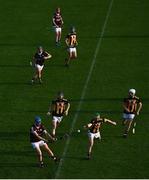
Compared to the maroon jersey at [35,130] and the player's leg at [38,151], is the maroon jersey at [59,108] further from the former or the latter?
the player's leg at [38,151]

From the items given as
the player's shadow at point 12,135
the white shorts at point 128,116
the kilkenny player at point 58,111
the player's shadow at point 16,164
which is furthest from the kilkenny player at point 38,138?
the white shorts at point 128,116

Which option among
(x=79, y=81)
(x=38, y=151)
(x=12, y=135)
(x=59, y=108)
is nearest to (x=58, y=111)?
(x=59, y=108)

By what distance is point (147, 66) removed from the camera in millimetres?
28062

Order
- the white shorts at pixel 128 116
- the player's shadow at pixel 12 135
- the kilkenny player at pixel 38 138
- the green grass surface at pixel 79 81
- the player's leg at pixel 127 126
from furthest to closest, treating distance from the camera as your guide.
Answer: the player's shadow at pixel 12 135 < the player's leg at pixel 127 126 < the white shorts at pixel 128 116 < the green grass surface at pixel 79 81 < the kilkenny player at pixel 38 138

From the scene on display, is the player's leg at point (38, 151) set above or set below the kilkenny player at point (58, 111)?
below

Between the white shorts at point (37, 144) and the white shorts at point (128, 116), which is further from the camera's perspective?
the white shorts at point (128, 116)

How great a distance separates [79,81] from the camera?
26141mm

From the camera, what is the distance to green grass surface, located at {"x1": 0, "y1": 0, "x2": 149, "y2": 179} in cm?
1919

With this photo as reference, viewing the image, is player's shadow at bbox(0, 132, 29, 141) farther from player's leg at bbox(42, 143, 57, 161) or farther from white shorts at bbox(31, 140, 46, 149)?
white shorts at bbox(31, 140, 46, 149)

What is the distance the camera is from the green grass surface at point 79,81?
755 inches

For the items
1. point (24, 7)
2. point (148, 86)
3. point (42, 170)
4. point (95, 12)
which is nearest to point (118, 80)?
point (148, 86)

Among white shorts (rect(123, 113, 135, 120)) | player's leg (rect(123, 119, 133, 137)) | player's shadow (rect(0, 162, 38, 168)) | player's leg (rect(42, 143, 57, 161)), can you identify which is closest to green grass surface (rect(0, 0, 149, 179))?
player's shadow (rect(0, 162, 38, 168))

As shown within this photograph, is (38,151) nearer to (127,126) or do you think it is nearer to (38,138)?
(38,138)

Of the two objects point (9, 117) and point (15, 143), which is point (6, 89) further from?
point (15, 143)
